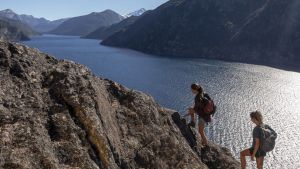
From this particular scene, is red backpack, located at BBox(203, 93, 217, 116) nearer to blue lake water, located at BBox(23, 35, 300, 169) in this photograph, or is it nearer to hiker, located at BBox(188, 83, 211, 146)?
hiker, located at BBox(188, 83, 211, 146)

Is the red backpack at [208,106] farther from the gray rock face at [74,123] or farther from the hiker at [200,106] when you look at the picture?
the gray rock face at [74,123]

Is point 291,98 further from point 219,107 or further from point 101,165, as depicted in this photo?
point 101,165

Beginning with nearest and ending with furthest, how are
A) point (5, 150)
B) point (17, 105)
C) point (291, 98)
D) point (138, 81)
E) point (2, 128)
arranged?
point (5, 150) < point (2, 128) < point (17, 105) < point (291, 98) < point (138, 81)

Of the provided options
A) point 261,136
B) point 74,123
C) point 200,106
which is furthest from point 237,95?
point 74,123

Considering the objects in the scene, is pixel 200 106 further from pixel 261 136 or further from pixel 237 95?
pixel 237 95

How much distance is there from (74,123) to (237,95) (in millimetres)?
111835

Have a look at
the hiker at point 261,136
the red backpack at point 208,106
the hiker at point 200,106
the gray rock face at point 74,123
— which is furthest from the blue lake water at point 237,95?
the hiker at point 261,136

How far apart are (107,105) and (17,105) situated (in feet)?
15.7

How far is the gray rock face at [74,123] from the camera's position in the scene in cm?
1252

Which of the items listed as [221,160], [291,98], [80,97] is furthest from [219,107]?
[80,97]

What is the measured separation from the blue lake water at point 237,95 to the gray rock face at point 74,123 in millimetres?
48049

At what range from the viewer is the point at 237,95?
121875mm

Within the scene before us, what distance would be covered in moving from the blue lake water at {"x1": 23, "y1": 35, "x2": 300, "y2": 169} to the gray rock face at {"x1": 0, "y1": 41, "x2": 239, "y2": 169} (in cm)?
4805

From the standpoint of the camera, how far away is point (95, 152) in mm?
14109
